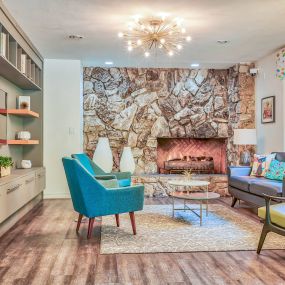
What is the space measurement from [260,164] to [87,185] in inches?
118

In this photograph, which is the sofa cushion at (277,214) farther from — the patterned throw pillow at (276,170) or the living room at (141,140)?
the patterned throw pillow at (276,170)

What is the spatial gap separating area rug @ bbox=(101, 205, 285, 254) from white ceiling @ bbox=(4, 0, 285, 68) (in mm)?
2509

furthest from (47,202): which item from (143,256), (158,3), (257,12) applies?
(257,12)

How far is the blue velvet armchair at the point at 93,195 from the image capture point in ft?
11.9

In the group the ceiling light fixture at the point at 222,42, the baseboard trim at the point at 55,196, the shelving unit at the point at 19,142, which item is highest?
the ceiling light fixture at the point at 222,42

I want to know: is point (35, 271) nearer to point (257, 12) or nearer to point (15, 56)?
point (15, 56)

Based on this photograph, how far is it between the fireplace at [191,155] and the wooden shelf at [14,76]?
2.83 meters

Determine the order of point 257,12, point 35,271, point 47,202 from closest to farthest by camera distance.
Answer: point 35,271 → point 257,12 → point 47,202

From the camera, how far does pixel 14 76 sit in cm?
482

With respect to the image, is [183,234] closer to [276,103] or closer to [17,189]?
[17,189]

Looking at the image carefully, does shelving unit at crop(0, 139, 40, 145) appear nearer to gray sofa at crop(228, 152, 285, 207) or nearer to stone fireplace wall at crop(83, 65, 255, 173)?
stone fireplace wall at crop(83, 65, 255, 173)

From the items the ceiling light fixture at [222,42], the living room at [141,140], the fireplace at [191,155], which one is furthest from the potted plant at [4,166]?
the fireplace at [191,155]

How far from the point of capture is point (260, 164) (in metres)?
5.44

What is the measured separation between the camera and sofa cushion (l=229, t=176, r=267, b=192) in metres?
5.02
